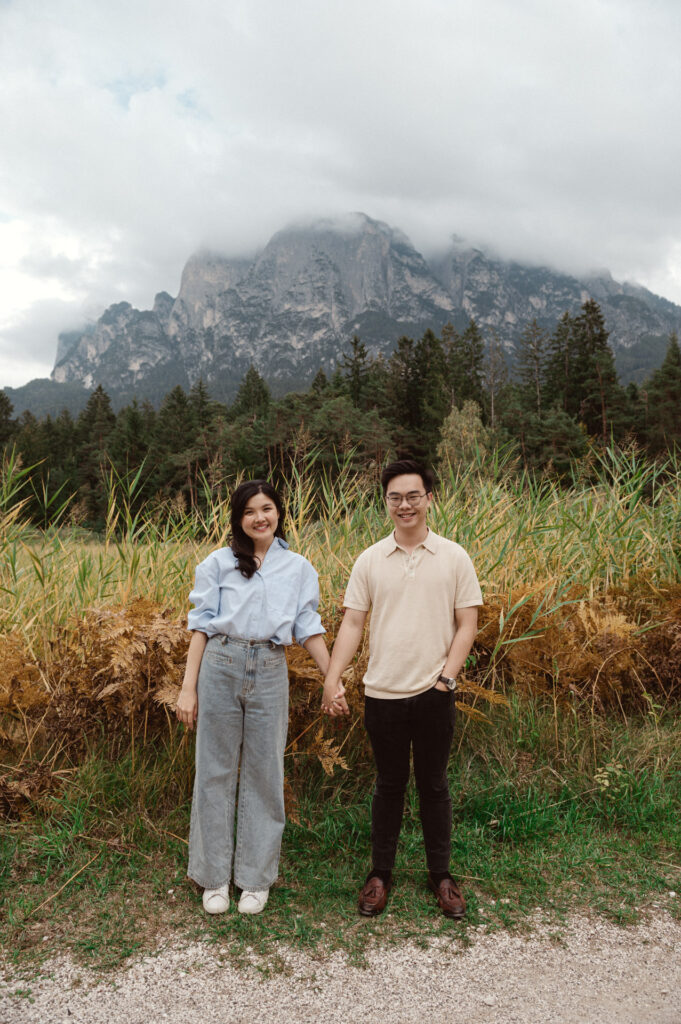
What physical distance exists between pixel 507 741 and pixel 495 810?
0.42 meters

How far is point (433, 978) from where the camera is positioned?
221 centimetres

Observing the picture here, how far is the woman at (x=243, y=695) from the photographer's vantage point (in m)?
2.58

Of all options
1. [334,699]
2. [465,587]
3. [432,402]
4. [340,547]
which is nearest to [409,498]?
[465,587]

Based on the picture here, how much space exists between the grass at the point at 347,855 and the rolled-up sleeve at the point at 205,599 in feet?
2.92

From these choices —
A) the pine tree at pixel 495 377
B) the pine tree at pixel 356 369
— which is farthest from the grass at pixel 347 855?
the pine tree at pixel 356 369

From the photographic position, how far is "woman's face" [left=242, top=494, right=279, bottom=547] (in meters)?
2.69

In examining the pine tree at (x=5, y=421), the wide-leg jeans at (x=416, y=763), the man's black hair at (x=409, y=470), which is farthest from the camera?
the pine tree at (x=5, y=421)

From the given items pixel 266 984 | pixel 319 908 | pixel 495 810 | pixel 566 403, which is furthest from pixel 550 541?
pixel 566 403

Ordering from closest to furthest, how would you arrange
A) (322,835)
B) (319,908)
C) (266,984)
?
(266,984)
(319,908)
(322,835)

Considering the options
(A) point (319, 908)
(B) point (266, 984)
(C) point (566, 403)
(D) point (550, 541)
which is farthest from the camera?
(C) point (566, 403)

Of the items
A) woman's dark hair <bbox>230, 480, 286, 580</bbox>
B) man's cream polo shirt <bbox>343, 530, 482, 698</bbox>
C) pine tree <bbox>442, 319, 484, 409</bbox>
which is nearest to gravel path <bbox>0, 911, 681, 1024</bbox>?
man's cream polo shirt <bbox>343, 530, 482, 698</bbox>

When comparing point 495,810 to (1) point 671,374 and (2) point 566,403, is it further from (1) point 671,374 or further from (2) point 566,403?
(2) point 566,403

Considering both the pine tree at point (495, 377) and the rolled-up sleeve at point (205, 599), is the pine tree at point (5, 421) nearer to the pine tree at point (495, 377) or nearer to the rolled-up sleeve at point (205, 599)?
the pine tree at point (495, 377)

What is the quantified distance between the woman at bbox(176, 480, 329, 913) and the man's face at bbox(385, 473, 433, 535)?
1.58 ft
